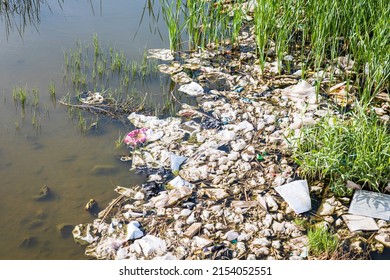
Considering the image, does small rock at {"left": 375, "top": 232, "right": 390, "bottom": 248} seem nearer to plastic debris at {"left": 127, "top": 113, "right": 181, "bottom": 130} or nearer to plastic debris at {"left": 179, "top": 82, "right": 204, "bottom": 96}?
plastic debris at {"left": 127, "top": 113, "right": 181, "bottom": 130}

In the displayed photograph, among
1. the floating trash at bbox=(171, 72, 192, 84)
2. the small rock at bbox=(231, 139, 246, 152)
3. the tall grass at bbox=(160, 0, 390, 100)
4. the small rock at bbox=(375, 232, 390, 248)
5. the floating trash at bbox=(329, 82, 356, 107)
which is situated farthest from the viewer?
the floating trash at bbox=(171, 72, 192, 84)

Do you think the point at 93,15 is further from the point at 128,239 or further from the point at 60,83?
the point at 128,239

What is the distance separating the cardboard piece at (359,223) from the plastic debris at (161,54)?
2712 millimetres

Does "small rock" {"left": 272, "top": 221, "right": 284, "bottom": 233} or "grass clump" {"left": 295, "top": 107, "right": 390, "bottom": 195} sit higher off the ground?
"grass clump" {"left": 295, "top": 107, "right": 390, "bottom": 195}

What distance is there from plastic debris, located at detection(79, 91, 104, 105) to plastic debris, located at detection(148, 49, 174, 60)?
37.3 inches

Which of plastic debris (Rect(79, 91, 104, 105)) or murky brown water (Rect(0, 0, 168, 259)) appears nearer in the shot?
murky brown water (Rect(0, 0, 168, 259))

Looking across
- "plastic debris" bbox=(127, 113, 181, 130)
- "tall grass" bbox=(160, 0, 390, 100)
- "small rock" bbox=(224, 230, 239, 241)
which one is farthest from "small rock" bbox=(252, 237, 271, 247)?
"tall grass" bbox=(160, 0, 390, 100)

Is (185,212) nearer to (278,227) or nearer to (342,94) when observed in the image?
(278,227)

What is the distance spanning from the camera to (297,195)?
3.18 metres

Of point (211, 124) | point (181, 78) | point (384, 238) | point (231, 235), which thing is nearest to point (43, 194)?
point (231, 235)

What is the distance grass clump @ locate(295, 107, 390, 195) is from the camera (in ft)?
10.4

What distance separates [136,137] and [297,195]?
4.51 feet

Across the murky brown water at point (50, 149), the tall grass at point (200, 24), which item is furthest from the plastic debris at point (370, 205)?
the tall grass at point (200, 24)

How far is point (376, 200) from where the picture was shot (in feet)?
10.2
